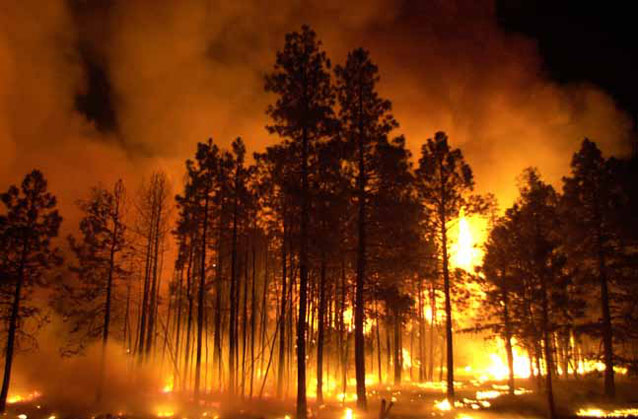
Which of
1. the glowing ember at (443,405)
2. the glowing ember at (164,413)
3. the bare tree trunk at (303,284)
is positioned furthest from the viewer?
the glowing ember at (443,405)

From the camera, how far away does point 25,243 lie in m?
28.0

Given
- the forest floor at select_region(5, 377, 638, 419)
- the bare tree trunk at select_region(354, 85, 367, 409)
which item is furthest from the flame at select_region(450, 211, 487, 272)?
the bare tree trunk at select_region(354, 85, 367, 409)

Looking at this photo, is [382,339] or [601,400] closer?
[601,400]

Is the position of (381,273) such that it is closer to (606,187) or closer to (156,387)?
(606,187)

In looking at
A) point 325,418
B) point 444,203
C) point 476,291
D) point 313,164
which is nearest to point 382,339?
point 476,291

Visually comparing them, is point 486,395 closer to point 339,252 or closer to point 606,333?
point 606,333

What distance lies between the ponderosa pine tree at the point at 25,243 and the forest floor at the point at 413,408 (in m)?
6.64

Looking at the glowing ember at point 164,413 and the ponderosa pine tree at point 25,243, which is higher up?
the ponderosa pine tree at point 25,243

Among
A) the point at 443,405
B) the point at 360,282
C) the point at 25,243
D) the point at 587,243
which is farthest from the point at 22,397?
the point at 587,243

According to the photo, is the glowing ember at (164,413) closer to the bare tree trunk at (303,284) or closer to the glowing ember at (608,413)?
the bare tree trunk at (303,284)

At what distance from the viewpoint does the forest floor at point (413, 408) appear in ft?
76.0

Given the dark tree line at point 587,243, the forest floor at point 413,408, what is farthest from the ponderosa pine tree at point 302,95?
the dark tree line at point 587,243

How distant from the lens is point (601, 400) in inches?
1065

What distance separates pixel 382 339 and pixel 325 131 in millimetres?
42173
